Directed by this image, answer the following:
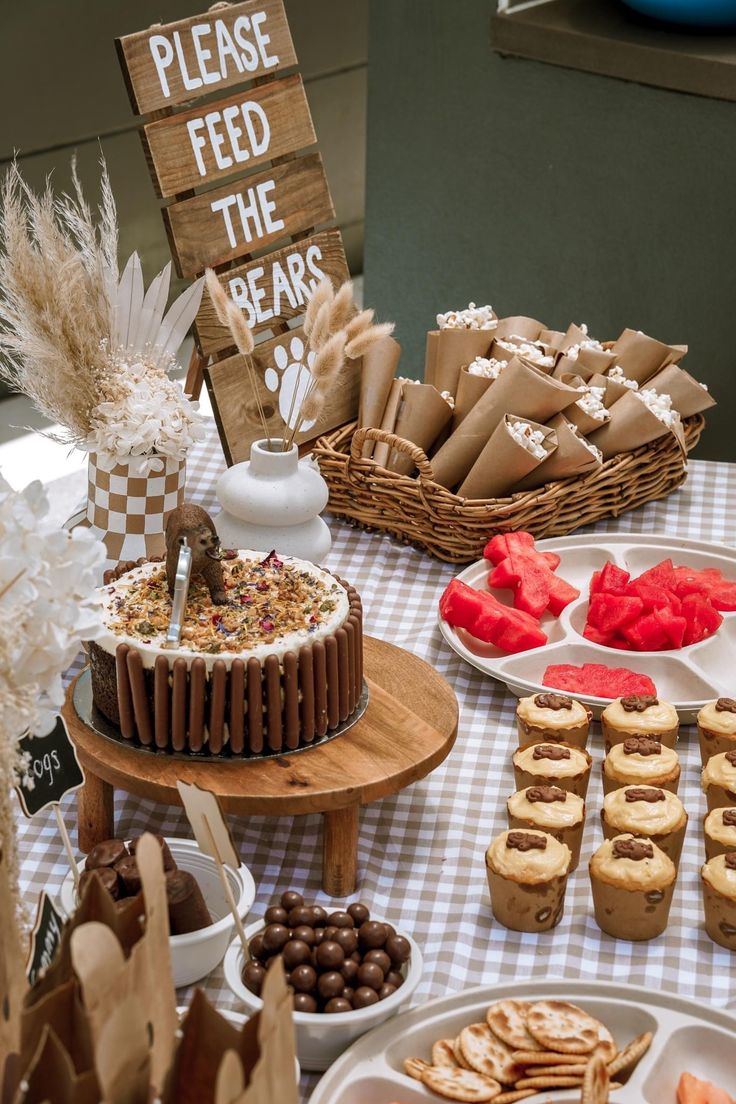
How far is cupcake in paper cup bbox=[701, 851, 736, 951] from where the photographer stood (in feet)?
4.84

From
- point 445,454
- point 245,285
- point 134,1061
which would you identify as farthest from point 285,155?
point 134,1061

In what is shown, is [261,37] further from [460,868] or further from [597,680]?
[460,868]

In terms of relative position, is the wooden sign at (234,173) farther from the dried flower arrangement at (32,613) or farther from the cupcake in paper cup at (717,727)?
the dried flower arrangement at (32,613)

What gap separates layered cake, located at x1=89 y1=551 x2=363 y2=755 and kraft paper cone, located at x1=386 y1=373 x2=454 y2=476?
79cm

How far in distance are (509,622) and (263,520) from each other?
0.43 metres

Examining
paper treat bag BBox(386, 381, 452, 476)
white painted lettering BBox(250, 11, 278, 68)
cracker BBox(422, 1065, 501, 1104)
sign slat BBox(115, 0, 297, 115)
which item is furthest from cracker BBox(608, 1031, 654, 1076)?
white painted lettering BBox(250, 11, 278, 68)

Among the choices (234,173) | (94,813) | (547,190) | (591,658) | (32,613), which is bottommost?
(591,658)

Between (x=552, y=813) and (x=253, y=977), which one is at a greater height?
(x=253, y=977)

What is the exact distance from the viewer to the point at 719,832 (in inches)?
61.9

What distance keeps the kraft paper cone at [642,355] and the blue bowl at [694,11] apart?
1.05 metres

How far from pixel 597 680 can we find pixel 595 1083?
0.87 m

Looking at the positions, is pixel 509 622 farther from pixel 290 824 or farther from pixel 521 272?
pixel 521 272

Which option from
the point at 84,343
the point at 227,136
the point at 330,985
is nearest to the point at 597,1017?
the point at 330,985

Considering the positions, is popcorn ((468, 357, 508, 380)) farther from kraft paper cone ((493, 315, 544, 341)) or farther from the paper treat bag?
kraft paper cone ((493, 315, 544, 341))
